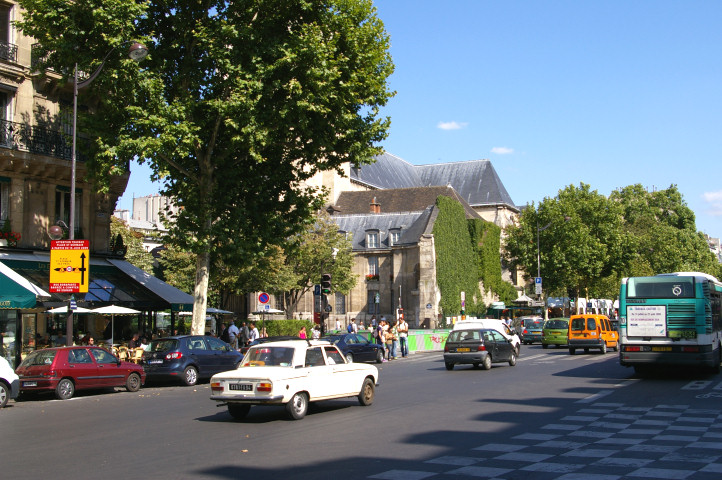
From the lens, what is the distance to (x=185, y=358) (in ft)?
74.4

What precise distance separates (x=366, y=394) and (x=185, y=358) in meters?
9.02

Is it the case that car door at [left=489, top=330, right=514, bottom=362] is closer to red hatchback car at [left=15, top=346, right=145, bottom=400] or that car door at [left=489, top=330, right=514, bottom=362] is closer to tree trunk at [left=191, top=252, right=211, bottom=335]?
tree trunk at [left=191, top=252, right=211, bottom=335]

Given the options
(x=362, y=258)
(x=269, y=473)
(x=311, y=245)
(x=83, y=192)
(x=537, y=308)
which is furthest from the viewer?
(x=362, y=258)

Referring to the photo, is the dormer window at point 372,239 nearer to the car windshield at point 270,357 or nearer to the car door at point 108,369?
the car door at point 108,369

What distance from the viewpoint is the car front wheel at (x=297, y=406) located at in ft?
44.4

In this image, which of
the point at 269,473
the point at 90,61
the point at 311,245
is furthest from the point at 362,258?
the point at 269,473

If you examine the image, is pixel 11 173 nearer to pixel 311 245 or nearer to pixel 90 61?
pixel 90 61

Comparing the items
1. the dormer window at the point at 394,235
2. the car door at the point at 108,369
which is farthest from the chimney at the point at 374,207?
the car door at the point at 108,369

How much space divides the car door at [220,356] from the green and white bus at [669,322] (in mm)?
12576

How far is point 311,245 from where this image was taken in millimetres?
57312

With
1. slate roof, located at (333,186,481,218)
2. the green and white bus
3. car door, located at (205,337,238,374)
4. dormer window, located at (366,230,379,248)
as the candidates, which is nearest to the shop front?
car door, located at (205,337,238,374)

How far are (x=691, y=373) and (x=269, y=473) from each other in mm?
18267

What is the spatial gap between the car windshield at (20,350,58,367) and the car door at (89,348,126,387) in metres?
1.21

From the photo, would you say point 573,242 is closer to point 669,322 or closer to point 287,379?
point 669,322
